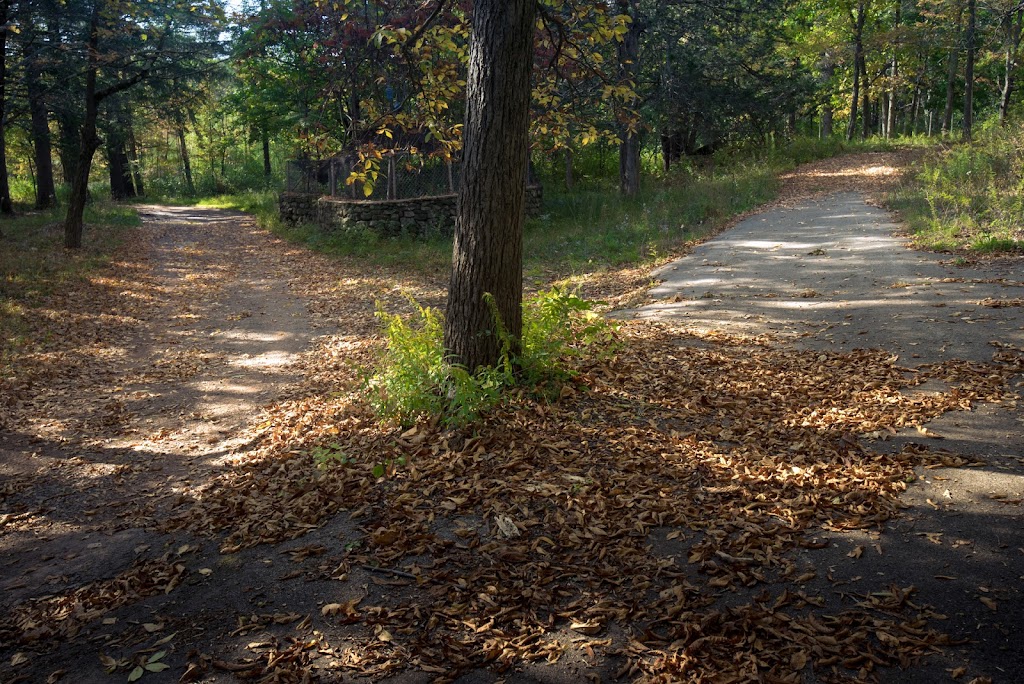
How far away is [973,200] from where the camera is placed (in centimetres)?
1233

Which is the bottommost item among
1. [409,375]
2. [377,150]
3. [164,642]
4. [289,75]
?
[164,642]

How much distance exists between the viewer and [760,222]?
15664 mm

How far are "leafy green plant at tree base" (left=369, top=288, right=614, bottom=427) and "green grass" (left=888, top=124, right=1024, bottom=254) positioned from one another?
707 cm

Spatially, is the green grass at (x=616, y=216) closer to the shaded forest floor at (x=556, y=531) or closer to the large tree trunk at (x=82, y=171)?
the large tree trunk at (x=82, y=171)

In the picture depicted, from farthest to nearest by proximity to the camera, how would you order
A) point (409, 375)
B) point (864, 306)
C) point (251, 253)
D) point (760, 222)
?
point (251, 253), point (760, 222), point (864, 306), point (409, 375)

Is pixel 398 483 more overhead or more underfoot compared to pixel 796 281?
more underfoot

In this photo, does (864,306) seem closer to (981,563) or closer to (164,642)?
(981,563)

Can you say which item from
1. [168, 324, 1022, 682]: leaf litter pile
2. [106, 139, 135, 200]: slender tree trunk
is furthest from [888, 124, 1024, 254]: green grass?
[106, 139, 135, 200]: slender tree trunk

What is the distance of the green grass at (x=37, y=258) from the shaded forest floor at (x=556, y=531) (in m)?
4.18

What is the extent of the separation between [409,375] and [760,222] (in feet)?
Answer: 39.2

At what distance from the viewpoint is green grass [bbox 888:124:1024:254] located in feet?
34.7

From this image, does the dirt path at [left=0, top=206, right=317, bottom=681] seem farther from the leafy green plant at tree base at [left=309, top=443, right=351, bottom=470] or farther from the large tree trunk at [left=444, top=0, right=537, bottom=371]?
the large tree trunk at [left=444, top=0, right=537, bottom=371]

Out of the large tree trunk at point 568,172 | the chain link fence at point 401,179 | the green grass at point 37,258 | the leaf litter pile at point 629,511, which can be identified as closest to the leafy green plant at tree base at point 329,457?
the leaf litter pile at point 629,511

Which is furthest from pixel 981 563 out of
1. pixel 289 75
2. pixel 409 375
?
pixel 289 75
